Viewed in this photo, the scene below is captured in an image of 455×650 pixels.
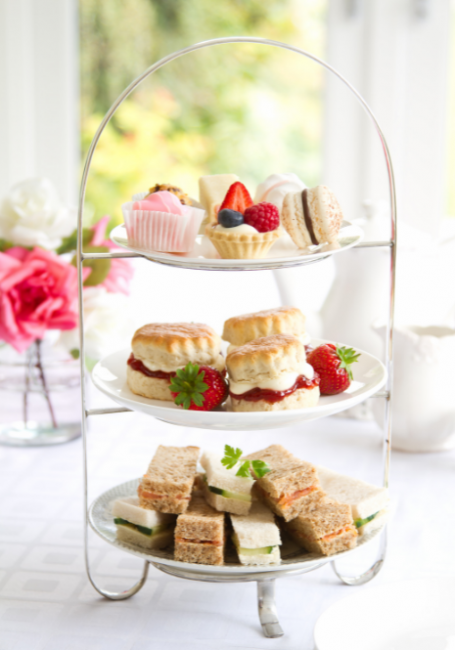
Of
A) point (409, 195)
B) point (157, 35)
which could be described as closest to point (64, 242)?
point (409, 195)

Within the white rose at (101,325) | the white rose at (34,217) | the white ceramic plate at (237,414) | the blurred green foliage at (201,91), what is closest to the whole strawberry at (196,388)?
the white ceramic plate at (237,414)

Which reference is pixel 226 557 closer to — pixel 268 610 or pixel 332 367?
pixel 268 610

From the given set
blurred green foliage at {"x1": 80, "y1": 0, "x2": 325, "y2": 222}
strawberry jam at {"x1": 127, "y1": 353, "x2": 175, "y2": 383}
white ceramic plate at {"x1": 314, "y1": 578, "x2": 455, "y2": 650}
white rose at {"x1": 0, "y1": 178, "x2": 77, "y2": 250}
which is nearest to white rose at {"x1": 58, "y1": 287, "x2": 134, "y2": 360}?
white rose at {"x1": 0, "y1": 178, "x2": 77, "y2": 250}

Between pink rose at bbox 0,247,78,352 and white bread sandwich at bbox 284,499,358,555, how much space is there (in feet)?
2.12

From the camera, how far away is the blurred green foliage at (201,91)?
3.06 metres

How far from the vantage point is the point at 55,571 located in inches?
46.0

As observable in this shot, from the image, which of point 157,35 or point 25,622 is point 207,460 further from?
point 157,35

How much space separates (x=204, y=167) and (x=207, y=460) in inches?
98.0

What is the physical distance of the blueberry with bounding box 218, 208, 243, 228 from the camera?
3.23 ft

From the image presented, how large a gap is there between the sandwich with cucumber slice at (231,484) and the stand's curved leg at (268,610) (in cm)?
10

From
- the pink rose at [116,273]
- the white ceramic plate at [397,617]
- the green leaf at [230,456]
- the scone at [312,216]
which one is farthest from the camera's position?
the pink rose at [116,273]

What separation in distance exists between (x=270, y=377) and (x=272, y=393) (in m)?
0.02

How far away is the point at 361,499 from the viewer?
1.12 m

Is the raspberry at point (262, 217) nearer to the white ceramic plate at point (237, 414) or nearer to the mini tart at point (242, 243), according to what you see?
the mini tart at point (242, 243)
